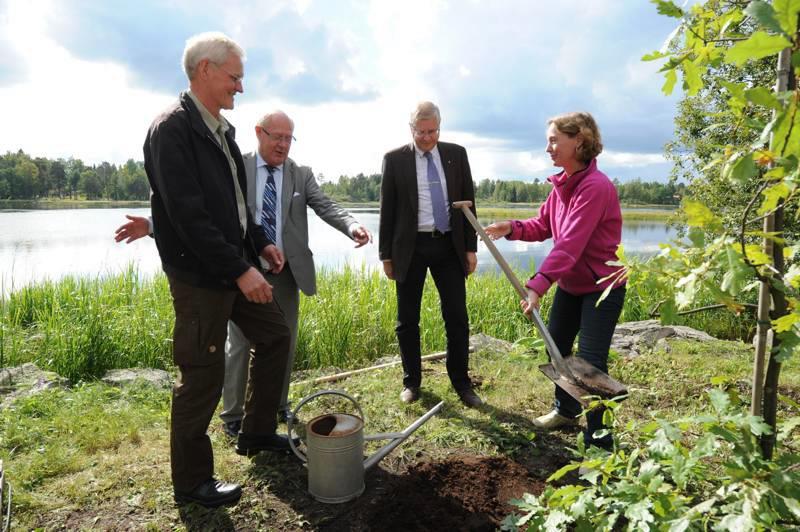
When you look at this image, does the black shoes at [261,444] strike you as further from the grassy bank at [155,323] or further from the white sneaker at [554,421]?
the grassy bank at [155,323]

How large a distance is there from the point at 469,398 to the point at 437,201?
151cm

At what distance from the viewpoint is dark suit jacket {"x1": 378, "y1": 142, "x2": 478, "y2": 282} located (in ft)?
12.9

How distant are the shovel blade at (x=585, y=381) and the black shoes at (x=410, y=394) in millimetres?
1400

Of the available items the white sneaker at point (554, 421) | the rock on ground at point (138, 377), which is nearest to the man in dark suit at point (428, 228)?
the white sneaker at point (554, 421)

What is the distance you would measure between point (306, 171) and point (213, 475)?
6.73 feet

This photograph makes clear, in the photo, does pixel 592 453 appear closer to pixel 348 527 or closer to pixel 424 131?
pixel 348 527

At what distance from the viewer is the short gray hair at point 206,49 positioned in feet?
8.59

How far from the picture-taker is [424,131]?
151 inches

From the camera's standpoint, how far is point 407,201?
395 centimetres

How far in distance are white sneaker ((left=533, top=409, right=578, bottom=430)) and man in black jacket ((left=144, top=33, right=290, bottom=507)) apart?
2.02m

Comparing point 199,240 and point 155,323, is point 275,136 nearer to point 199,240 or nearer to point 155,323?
point 199,240

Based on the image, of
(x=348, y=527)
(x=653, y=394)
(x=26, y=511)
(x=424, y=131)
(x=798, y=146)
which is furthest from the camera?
(x=653, y=394)

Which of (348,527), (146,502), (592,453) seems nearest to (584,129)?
(592,453)

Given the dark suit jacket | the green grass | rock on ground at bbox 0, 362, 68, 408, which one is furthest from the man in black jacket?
rock on ground at bbox 0, 362, 68, 408
